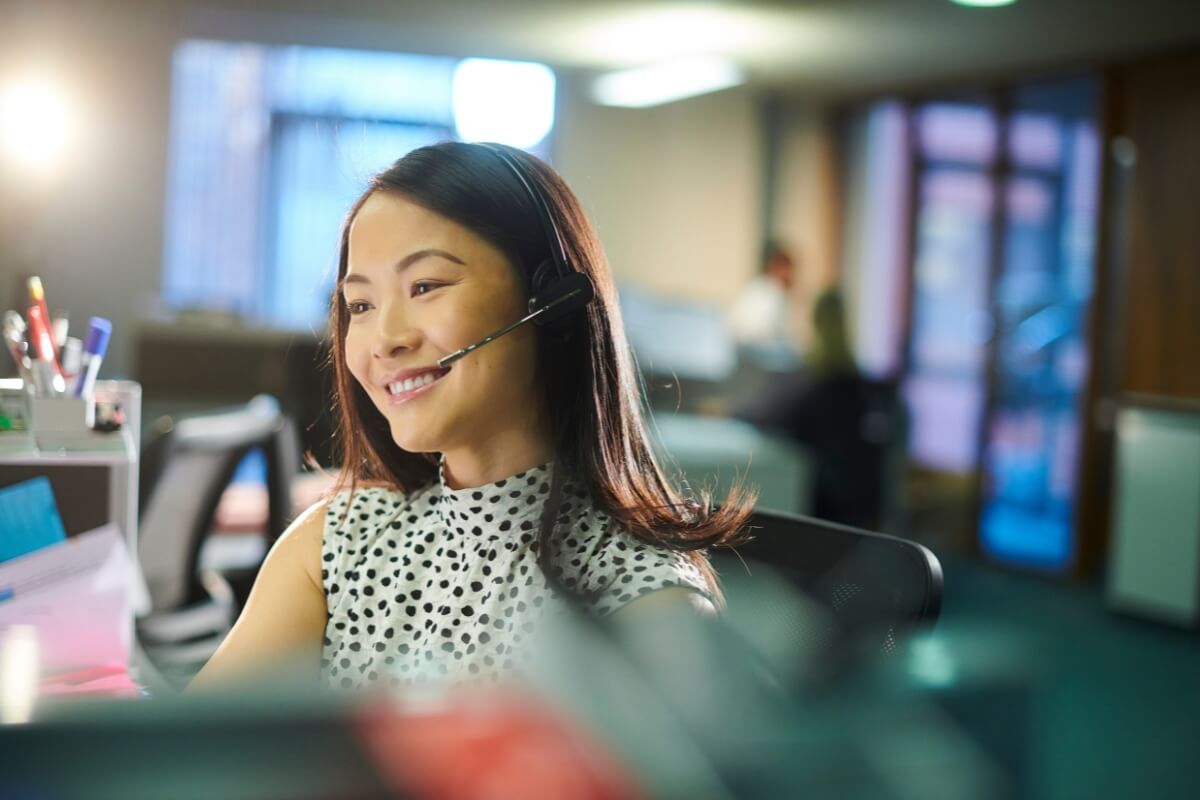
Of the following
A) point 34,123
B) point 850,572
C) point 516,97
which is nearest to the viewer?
point 850,572

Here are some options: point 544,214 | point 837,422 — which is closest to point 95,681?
point 544,214

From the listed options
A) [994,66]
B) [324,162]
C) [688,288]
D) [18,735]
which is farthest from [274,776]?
[324,162]

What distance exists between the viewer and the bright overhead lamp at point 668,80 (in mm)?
6328

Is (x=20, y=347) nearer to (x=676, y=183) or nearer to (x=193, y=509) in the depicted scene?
(x=193, y=509)

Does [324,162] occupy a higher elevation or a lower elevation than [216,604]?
higher

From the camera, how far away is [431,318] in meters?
0.92

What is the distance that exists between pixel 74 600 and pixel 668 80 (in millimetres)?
6082

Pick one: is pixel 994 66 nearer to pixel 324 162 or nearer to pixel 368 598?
pixel 324 162

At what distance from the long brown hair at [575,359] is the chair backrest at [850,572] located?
3.0 inches

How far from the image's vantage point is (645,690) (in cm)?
24

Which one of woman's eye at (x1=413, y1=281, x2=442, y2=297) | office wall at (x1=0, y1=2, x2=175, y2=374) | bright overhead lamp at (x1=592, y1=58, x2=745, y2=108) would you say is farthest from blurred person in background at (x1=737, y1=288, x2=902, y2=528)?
office wall at (x1=0, y1=2, x2=175, y2=374)

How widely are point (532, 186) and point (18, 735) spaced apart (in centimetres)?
76

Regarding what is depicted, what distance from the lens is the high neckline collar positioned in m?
0.97

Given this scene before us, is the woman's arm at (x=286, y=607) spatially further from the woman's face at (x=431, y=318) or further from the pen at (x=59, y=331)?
the pen at (x=59, y=331)
